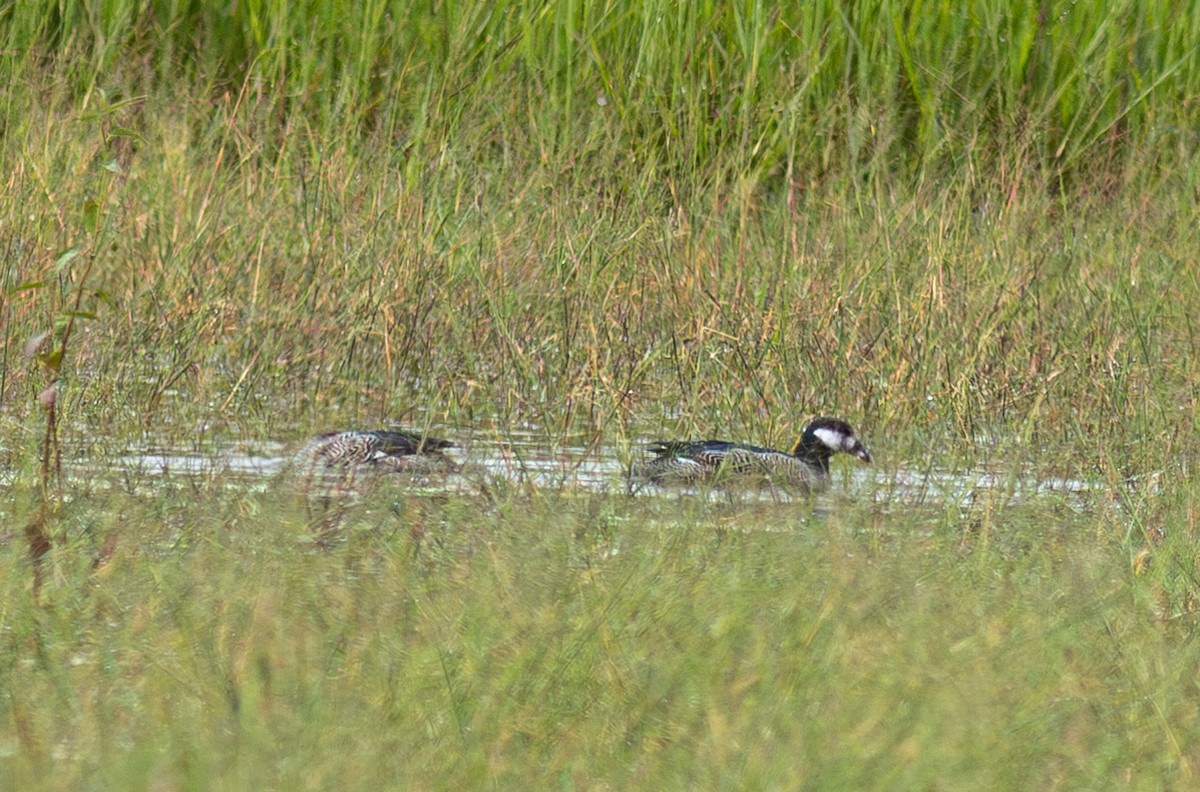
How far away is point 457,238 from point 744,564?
3028 mm

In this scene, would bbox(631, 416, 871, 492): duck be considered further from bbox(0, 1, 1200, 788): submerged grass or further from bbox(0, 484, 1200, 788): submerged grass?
bbox(0, 484, 1200, 788): submerged grass

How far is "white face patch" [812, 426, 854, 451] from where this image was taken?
5.07 metres

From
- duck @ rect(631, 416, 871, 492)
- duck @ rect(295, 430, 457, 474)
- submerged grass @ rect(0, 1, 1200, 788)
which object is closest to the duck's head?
duck @ rect(631, 416, 871, 492)

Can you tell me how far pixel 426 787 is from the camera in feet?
8.43

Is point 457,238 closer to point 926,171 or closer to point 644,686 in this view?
point 926,171

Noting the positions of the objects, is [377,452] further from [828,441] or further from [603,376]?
[828,441]

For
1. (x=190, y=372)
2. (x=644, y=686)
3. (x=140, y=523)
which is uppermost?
(x=644, y=686)

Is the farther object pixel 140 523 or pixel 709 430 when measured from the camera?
pixel 709 430

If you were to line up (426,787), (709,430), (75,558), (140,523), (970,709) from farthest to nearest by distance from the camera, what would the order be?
1. (709,430)
2. (140,523)
3. (75,558)
4. (970,709)
5. (426,787)

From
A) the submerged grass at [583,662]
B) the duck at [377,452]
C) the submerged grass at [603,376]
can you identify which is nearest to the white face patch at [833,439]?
the submerged grass at [603,376]

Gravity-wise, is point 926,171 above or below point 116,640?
below

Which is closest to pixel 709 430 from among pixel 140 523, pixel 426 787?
pixel 140 523

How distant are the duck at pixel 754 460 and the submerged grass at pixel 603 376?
0.13m

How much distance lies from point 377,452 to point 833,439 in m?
1.22
